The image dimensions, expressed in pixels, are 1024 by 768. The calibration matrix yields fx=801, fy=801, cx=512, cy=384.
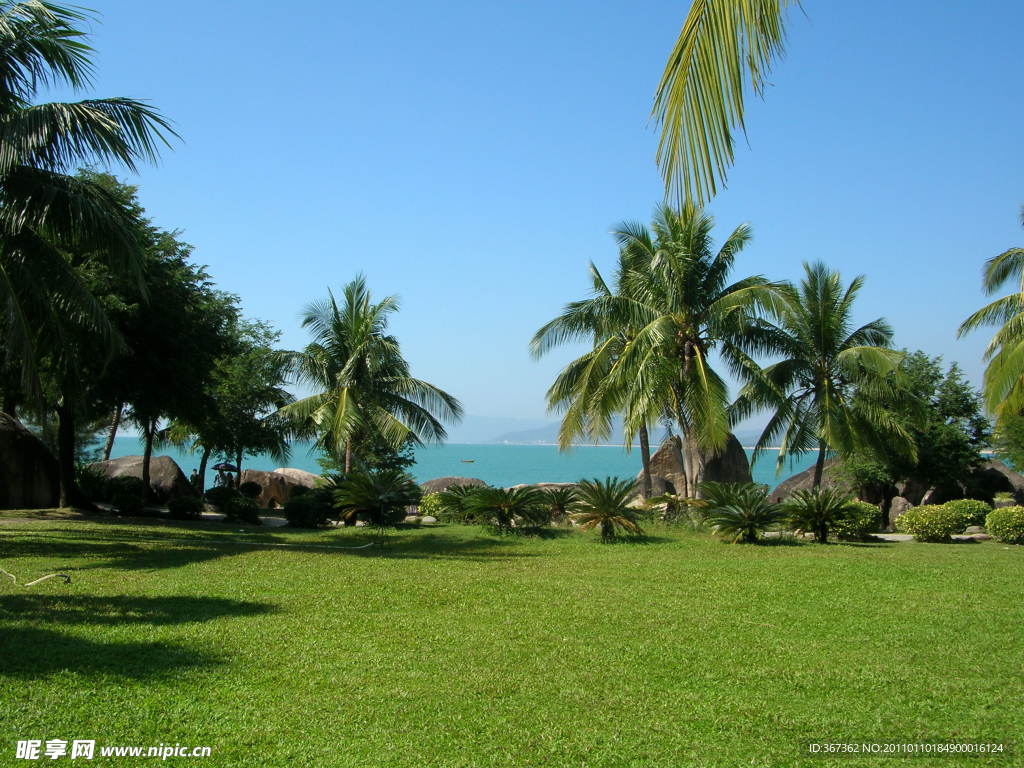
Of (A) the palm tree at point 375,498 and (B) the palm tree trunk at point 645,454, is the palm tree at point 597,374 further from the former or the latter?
(A) the palm tree at point 375,498

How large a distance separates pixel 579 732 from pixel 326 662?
2400mm

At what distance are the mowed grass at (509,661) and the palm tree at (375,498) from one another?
24.9ft

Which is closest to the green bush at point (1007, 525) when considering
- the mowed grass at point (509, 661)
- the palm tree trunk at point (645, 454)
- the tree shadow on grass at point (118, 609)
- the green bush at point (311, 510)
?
the mowed grass at point (509, 661)

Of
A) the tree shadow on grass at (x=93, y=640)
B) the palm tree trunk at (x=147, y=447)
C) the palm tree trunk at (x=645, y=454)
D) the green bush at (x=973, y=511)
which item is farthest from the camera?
the palm tree trunk at (x=147, y=447)

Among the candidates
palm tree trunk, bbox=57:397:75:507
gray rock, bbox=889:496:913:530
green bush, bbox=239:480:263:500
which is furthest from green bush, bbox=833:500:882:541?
green bush, bbox=239:480:263:500

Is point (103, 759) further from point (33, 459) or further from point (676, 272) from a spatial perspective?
point (33, 459)

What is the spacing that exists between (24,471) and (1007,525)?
2434 centimetres

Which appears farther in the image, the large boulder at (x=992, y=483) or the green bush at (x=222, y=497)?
the large boulder at (x=992, y=483)

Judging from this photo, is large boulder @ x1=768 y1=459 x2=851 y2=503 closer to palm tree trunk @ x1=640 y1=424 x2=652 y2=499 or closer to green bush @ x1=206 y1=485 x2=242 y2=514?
palm tree trunk @ x1=640 y1=424 x2=652 y2=499

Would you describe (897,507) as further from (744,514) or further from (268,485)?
(268,485)

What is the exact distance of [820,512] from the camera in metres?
16.0

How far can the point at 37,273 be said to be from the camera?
1303 centimetres

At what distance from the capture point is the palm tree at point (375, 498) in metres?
19.9

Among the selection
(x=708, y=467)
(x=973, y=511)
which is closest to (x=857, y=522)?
(x=973, y=511)
